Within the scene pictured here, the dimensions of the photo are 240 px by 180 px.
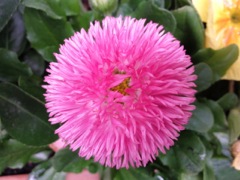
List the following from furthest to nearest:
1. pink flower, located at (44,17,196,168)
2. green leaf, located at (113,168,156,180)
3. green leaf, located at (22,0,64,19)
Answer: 1. green leaf, located at (113,168,156,180)
2. green leaf, located at (22,0,64,19)
3. pink flower, located at (44,17,196,168)

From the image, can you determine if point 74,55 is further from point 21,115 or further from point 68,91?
point 21,115

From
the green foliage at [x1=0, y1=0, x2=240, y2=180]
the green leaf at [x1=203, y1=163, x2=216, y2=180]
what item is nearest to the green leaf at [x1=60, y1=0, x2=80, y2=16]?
the green foliage at [x1=0, y1=0, x2=240, y2=180]

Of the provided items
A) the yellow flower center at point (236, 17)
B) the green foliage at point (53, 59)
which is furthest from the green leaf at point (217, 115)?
the yellow flower center at point (236, 17)

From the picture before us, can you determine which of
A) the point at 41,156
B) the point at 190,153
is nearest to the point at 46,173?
the point at 41,156

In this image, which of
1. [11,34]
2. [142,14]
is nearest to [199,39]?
[142,14]

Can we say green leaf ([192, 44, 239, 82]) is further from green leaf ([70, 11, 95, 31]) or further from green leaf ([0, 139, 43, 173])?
green leaf ([0, 139, 43, 173])

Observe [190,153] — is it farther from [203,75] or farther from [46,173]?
[46,173]
